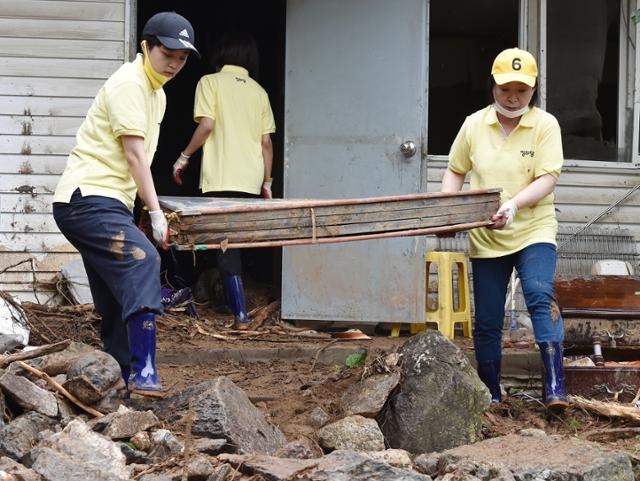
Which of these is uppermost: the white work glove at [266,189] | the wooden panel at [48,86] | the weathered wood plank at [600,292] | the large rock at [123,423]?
the wooden panel at [48,86]

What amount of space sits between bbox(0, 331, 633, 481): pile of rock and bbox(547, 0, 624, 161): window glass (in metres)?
3.87

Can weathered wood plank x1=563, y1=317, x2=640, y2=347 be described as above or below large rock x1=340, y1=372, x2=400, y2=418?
above

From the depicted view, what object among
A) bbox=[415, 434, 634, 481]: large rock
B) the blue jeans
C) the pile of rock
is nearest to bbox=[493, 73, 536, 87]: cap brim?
the blue jeans

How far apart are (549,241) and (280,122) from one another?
16.7 feet

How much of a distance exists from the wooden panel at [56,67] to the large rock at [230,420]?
3437 millimetres

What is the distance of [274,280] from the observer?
9.30 metres

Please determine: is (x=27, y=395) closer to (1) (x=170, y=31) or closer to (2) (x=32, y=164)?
(1) (x=170, y=31)

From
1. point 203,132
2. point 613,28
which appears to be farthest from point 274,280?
point 613,28

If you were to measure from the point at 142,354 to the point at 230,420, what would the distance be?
500 millimetres

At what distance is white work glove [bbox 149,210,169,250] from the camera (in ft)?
15.0

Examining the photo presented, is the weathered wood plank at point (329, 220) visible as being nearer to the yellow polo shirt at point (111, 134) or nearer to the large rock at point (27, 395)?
the yellow polo shirt at point (111, 134)

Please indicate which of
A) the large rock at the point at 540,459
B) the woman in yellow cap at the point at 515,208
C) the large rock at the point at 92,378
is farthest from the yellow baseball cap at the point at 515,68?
the large rock at the point at 92,378

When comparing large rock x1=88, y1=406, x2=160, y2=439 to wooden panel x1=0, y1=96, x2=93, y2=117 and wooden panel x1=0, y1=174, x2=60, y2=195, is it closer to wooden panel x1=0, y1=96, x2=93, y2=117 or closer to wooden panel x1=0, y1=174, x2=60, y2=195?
wooden panel x1=0, y1=174, x2=60, y2=195

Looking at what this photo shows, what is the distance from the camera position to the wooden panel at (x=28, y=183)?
23.9ft
